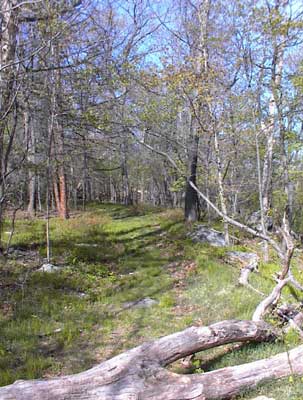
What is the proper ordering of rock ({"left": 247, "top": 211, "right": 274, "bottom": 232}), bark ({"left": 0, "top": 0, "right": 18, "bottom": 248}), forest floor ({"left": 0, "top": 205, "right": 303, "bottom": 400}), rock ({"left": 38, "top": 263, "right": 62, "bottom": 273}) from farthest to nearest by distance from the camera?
rock ({"left": 247, "top": 211, "right": 274, "bottom": 232}) → rock ({"left": 38, "top": 263, "right": 62, "bottom": 273}) → bark ({"left": 0, "top": 0, "right": 18, "bottom": 248}) → forest floor ({"left": 0, "top": 205, "right": 303, "bottom": 400})

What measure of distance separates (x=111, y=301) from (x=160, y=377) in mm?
3559

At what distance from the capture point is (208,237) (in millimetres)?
11250

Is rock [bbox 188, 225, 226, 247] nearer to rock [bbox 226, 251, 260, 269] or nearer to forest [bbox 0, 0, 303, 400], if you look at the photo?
forest [bbox 0, 0, 303, 400]

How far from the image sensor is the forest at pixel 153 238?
373cm

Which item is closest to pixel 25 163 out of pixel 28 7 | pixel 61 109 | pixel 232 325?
pixel 61 109

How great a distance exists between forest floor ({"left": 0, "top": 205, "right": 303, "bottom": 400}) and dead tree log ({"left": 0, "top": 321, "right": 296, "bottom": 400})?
0.18 m

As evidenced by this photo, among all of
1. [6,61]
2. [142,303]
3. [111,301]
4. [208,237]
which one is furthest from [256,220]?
[6,61]

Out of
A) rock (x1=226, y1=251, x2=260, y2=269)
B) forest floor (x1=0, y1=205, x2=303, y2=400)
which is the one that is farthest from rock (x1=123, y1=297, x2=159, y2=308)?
rock (x1=226, y1=251, x2=260, y2=269)

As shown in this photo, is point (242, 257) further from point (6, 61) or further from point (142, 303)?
point (6, 61)

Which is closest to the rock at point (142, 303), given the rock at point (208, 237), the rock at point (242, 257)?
the rock at point (242, 257)

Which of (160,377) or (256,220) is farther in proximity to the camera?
(256,220)

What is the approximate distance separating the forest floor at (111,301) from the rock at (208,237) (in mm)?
508

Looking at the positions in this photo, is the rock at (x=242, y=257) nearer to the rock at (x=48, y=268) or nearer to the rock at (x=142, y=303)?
the rock at (x=142, y=303)

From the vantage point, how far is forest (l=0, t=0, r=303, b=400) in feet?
12.2
